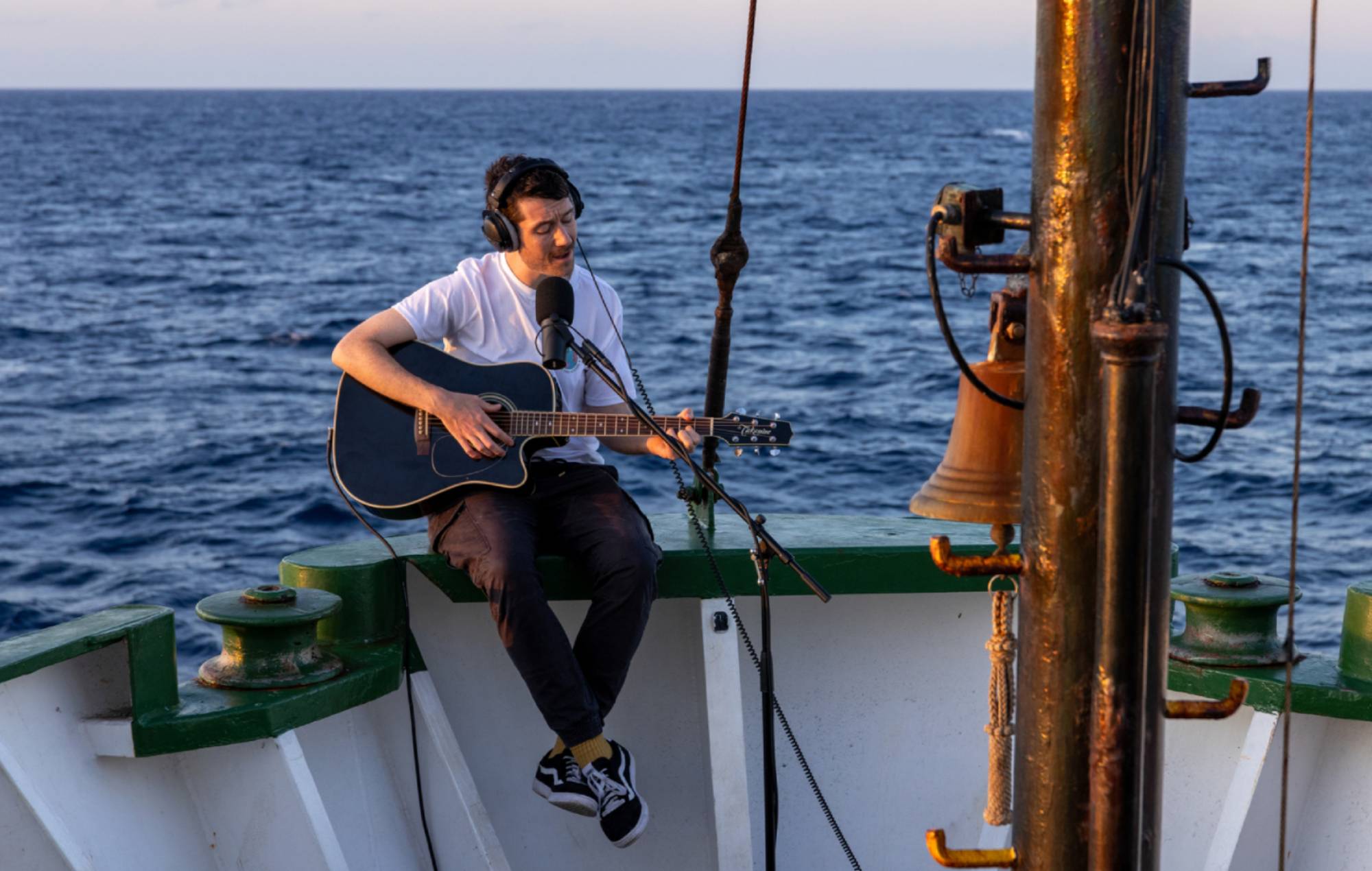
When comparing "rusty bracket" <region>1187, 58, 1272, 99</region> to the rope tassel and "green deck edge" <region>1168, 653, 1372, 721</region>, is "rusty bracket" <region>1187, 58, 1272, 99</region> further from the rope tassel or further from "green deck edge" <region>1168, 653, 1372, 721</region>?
"green deck edge" <region>1168, 653, 1372, 721</region>

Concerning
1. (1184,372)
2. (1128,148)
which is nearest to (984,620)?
(1128,148)

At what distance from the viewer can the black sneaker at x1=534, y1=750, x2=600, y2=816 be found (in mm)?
3684

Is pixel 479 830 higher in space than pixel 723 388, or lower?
lower

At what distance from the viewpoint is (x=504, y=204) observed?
166 inches

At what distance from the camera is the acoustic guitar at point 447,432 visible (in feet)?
13.1

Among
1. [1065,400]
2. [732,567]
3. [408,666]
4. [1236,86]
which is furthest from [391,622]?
[1236,86]

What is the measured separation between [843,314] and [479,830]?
2184cm

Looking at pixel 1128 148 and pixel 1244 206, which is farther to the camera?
pixel 1244 206

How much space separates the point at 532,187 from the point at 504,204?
3.5 inches

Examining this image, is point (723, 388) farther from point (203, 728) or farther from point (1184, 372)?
point (1184, 372)

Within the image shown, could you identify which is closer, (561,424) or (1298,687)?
(1298,687)

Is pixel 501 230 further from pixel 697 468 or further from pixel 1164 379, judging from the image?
pixel 1164 379

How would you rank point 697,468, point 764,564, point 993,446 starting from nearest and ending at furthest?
1. point 993,446
2. point 764,564
3. point 697,468

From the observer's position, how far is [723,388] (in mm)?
3953
